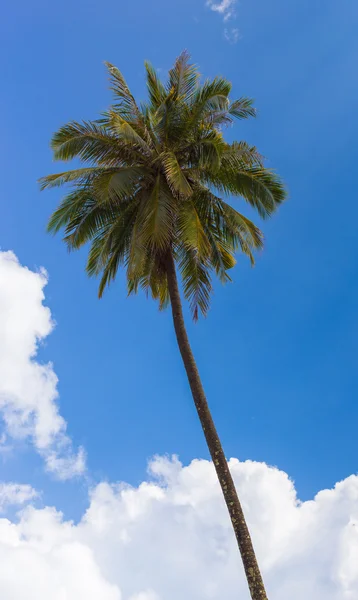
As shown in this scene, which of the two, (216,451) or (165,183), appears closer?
(216,451)

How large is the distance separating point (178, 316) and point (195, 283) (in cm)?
147

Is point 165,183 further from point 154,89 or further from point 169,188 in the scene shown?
point 154,89

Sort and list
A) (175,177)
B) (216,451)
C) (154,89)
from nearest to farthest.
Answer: (216,451) < (175,177) < (154,89)

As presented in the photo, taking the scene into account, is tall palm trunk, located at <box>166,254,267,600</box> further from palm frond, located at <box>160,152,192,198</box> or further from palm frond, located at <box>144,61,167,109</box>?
palm frond, located at <box>144,61,167,109</box>

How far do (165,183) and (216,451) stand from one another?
26.0 ft

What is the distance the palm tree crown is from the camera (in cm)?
1448

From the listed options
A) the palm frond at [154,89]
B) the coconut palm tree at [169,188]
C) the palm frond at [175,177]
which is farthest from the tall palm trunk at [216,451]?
the palm frond at [154,89]

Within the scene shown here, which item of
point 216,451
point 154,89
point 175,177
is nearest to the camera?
point 216,451

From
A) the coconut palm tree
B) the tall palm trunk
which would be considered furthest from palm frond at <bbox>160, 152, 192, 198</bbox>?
the tall palm trunk

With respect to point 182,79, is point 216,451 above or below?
below

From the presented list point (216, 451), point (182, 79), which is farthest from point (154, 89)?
point (216, 451)

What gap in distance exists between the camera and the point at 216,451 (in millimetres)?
12664

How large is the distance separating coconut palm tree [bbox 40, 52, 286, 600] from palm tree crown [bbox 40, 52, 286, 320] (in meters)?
0.03

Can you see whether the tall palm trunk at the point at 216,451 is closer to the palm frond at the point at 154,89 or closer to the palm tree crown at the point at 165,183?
the palm tree crown at the point at 165,183
